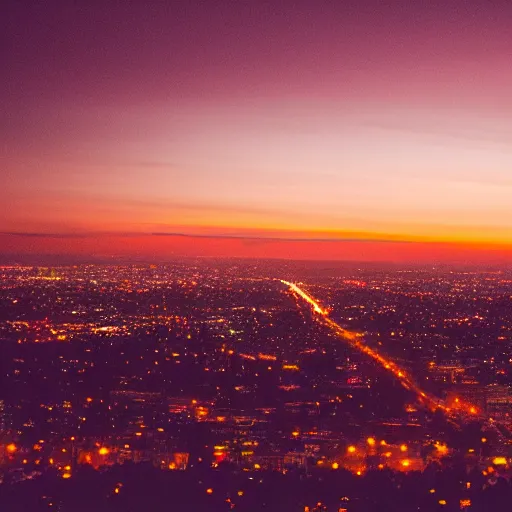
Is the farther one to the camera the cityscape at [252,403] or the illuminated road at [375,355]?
the illuminated road at [375,355]

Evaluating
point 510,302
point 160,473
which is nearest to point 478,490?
point 160,473

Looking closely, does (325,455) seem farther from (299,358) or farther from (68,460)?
(299,358)

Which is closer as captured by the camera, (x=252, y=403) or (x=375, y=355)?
(x=252, y=403)

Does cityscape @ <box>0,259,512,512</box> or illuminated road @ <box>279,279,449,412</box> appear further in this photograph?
illuminated road @ <box>279,279,449,412</box>
